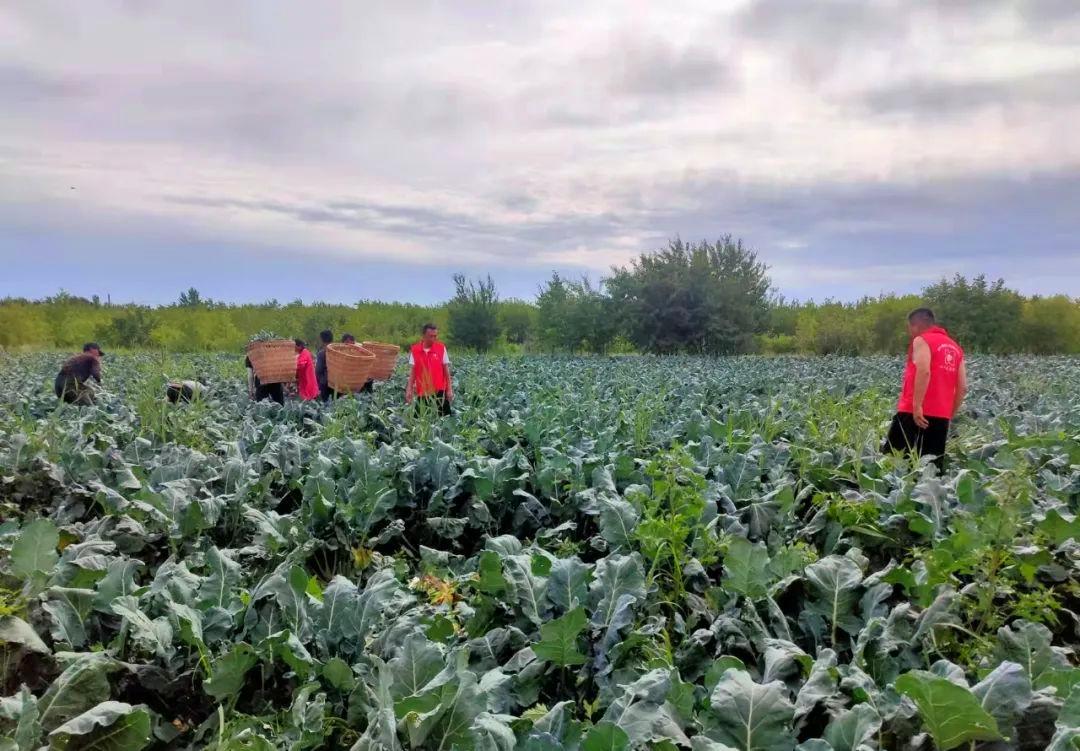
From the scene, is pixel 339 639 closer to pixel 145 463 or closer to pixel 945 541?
pixel 945 541

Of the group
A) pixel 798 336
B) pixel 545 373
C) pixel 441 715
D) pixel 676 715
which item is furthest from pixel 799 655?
pixel 798 336

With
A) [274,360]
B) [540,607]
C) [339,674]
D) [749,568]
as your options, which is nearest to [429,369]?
[274,360]

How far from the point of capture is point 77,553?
3387 millimetres

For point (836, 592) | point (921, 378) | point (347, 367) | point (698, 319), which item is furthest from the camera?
point (698, 319)

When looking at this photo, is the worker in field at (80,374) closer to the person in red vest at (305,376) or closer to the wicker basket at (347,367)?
the person in red vest at (305,376)

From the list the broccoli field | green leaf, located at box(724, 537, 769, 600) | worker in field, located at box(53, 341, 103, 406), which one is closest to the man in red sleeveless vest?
the broccoli field

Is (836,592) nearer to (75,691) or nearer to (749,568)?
(749,568)

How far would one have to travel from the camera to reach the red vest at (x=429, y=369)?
9945 millimetres

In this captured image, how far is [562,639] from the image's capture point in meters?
2.60

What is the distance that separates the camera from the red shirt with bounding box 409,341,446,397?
995 cm

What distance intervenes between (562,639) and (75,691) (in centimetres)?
162

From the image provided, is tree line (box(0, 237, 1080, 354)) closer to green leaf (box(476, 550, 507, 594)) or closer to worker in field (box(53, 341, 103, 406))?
worker in field (box(53, 341, 103, 406))

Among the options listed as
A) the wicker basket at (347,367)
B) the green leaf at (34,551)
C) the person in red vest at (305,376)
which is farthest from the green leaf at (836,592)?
the person in red vest at (305,376)

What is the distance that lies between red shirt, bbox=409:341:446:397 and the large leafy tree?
32174 millimetres
